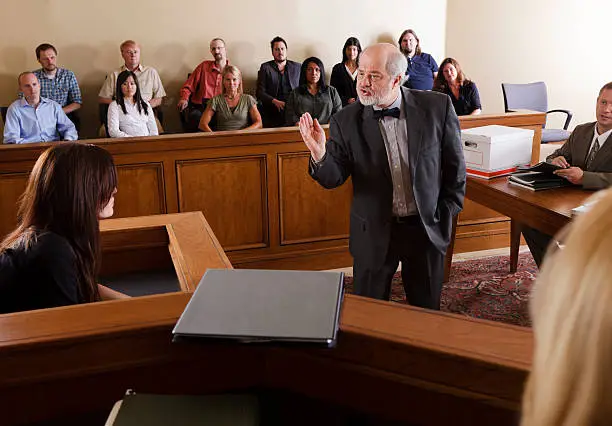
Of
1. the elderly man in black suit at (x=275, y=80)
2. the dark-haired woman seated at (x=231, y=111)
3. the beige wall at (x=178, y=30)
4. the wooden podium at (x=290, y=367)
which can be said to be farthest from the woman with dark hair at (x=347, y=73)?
the wooden podium at (x=290, y=367)

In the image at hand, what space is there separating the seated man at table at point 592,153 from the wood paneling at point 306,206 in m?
1.63

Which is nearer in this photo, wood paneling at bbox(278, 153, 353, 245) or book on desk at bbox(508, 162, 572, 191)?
book on desk at bbox(508, 162, 572, 191)

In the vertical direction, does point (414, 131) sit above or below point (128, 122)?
above

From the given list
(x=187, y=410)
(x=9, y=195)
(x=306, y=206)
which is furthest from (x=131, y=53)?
(x=187, y=410)

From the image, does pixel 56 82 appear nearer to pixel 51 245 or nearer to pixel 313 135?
pixel 313 135

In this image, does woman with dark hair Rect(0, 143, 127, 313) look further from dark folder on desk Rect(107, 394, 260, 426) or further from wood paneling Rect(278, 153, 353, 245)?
wood paneling Rect(278, 153, 353, 245)

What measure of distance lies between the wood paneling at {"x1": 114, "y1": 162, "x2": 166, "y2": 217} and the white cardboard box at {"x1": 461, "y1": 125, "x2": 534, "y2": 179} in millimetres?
2044

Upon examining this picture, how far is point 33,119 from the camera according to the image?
5766mm

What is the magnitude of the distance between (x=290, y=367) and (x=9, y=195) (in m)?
3.46

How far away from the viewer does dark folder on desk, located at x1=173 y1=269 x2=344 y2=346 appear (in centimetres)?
121

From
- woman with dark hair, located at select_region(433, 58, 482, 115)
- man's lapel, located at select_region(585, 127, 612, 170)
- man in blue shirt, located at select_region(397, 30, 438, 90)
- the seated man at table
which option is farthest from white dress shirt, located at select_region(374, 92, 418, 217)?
man in blue shirt, located at select_region(397, 30, 438, 90)

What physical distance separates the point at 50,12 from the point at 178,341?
667 cm

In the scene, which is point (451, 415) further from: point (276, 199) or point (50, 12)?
point (50, 12)

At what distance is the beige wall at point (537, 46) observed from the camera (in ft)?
28.2
